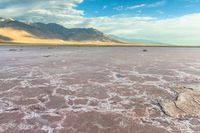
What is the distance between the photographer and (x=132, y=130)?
1409 centimetres

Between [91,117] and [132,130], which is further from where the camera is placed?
[91,117]

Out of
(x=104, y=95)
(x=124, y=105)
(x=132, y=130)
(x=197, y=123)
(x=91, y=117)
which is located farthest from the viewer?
(x=104, y=95)

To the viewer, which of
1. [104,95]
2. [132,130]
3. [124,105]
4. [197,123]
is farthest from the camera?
[104,95]

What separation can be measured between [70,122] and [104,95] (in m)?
7.99

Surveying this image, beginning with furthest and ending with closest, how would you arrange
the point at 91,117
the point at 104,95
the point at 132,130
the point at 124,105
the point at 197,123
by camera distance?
the point at 104,95 < the point at 124,105 < the point at 91,117 < the point at 197,123 < the point at 132,130

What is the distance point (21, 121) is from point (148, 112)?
34.1ft

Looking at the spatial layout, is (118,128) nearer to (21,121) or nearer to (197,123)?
(197,123)

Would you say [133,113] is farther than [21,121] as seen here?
Yes

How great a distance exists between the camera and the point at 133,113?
1725 centimetres

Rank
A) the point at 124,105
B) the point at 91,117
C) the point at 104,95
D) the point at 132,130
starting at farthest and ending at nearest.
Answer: the point at 104,95 → the point at 124,105 → the point at 91,117 → the point at 132,130

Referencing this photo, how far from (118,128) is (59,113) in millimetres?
5447

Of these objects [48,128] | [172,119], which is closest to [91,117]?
[48,128]

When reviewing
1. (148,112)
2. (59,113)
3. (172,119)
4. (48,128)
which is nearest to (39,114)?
(59,113)

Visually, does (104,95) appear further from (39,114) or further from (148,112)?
(39,114)
